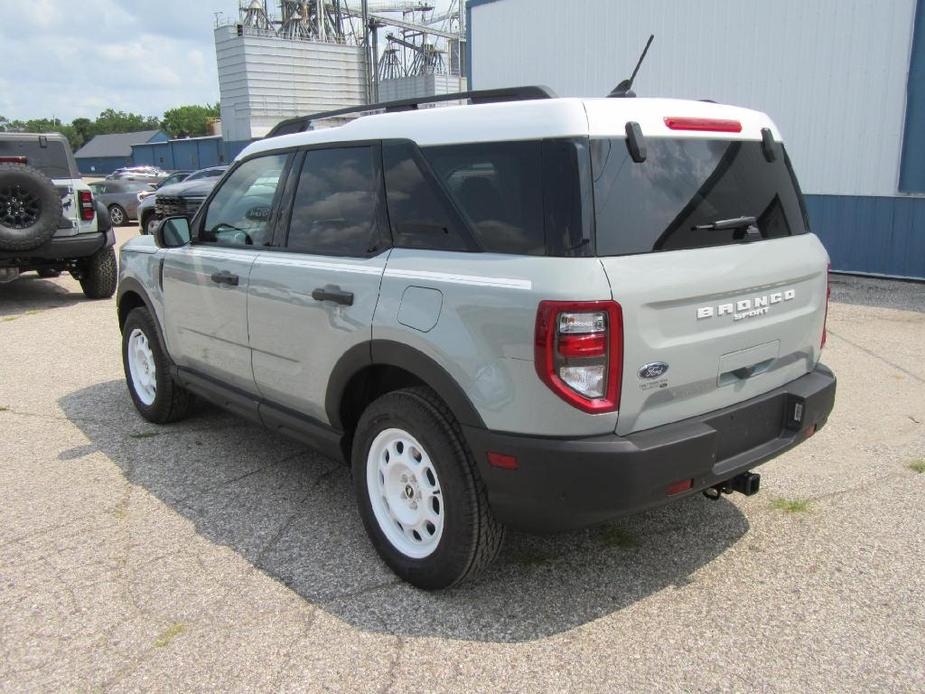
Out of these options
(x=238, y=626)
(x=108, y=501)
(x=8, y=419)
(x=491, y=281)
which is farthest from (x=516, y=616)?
(x=8, y=419)

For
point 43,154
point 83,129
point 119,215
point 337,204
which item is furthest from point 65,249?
point 83,129

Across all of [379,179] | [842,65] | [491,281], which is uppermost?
[842,65]

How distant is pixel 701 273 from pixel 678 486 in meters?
0.74

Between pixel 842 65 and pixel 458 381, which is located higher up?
pixel 842 65

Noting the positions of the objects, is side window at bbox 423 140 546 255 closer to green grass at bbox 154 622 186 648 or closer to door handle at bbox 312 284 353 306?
door handle at bbox 312 284 353 306

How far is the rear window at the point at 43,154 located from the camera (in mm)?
9250

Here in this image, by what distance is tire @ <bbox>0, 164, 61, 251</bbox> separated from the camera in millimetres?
8133

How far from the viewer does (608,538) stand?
344 centimetres

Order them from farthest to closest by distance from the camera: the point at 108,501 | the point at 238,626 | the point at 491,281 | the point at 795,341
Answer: the point at 108,501 → the point at 795,341 → the point at 238,626 → the point at 491,281

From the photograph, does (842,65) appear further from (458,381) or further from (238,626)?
(238,626)

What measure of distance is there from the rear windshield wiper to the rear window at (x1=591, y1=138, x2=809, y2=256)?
12 millimetres

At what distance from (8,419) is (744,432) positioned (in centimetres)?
493

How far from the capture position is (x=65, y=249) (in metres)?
9.20

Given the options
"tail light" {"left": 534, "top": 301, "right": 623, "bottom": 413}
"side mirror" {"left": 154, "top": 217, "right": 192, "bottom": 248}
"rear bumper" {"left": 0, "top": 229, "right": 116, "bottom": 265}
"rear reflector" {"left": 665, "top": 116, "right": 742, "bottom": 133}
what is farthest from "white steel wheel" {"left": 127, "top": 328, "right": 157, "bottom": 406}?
"rear bumper" {"left": 0, "top": 229, "right": 116, "bottom": 265}
